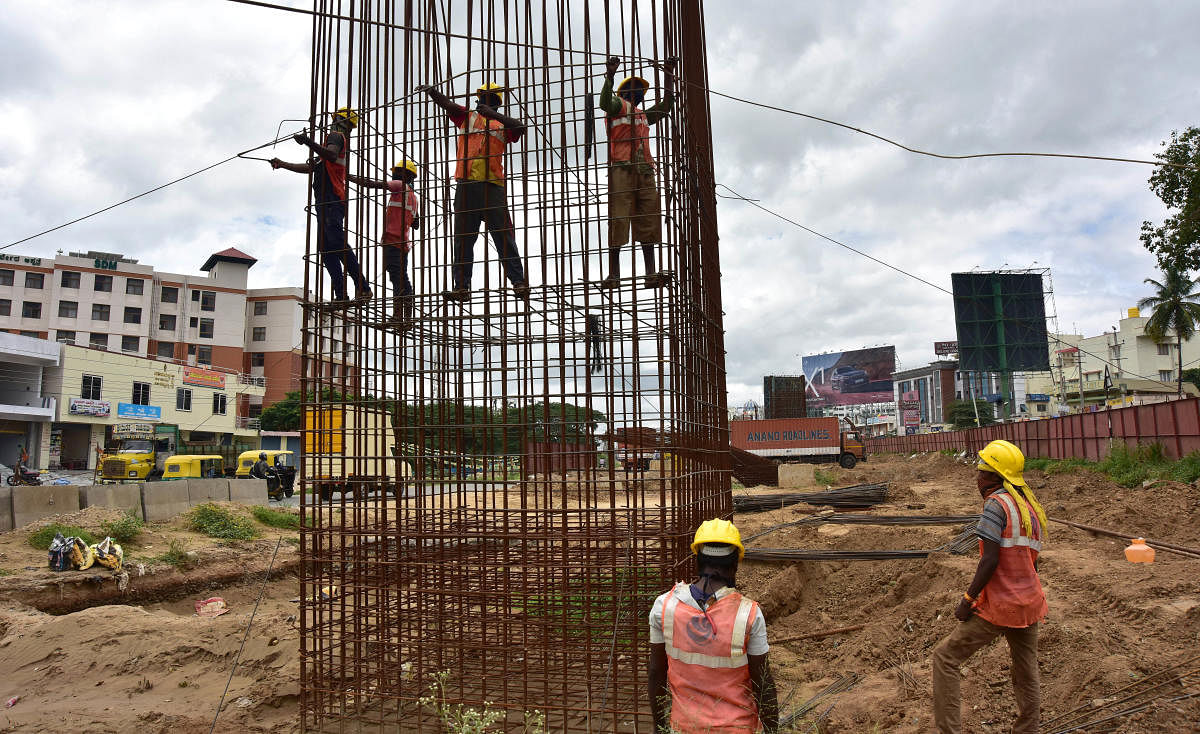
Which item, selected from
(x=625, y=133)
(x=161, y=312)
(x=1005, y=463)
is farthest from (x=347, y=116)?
(x=161, y=312)

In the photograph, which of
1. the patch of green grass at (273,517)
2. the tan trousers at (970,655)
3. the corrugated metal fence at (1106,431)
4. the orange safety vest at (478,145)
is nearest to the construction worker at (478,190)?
the orange safety vest at (478,145)

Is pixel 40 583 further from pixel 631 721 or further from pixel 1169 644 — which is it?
pixel 1169 644

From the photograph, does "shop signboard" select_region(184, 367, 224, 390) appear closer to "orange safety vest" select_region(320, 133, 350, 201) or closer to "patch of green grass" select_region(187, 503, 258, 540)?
"patch of green grass" select_region(187, 503, 258, 540)

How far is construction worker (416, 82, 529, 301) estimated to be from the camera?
5918 millimetres

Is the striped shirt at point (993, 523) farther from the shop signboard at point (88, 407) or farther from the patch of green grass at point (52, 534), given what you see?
the shop signboard at point (88, 407)

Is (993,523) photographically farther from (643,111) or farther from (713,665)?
(643,111)

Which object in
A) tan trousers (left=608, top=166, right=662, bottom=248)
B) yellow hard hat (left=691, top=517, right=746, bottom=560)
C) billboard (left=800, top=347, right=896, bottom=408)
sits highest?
billboard (left=800, top=347, right=896, bottom=408)

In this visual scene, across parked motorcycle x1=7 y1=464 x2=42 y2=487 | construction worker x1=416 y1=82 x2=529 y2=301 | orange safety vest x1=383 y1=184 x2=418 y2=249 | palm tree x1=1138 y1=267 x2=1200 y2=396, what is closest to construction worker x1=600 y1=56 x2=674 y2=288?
construction worker x1=416 y1=82 x2=529 y2=301

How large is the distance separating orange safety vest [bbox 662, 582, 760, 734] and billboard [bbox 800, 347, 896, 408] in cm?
8936

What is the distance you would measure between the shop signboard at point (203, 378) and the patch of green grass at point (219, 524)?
30.3 m

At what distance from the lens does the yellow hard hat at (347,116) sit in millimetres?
6117

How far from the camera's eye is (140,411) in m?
40.5

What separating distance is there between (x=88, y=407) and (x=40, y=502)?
27.3 m

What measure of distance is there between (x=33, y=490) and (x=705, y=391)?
16508 mm
